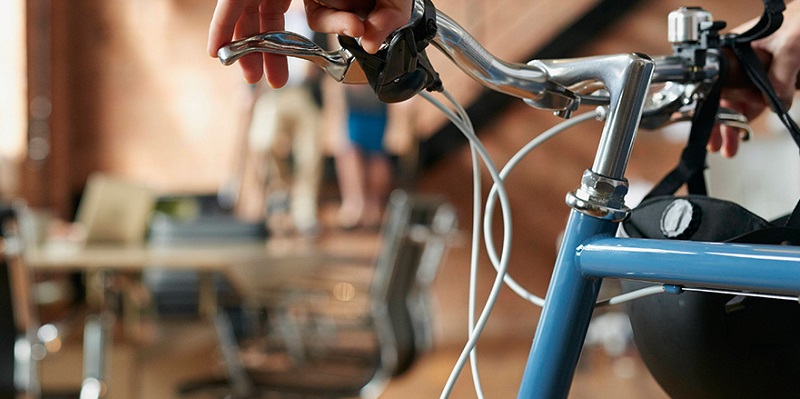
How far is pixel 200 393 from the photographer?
3.66m

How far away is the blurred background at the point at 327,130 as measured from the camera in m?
5.87

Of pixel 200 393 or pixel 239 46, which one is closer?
pixel 239 46

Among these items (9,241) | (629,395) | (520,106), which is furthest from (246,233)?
(520,106)

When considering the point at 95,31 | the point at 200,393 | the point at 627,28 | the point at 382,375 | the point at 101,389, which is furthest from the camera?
the point at 95,31

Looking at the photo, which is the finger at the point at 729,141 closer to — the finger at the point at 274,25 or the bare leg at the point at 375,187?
the finger at the point at 274,25

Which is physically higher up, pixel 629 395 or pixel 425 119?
pixel 425 119

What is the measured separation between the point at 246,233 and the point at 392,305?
925 mm

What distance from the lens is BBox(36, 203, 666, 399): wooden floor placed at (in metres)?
3.63

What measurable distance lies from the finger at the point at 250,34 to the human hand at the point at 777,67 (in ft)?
1.36

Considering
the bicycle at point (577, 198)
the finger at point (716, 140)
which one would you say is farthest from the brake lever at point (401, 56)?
the finger at point (716, 140)

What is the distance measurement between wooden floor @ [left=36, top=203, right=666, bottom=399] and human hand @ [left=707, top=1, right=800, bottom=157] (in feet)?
6.85

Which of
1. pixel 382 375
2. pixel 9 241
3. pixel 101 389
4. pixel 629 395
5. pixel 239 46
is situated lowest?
pixel 629 395

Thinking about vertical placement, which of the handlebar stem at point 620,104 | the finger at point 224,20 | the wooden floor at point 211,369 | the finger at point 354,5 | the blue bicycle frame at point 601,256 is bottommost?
the wooden floor at point 211,369

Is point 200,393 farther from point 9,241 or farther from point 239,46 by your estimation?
point 239,46
